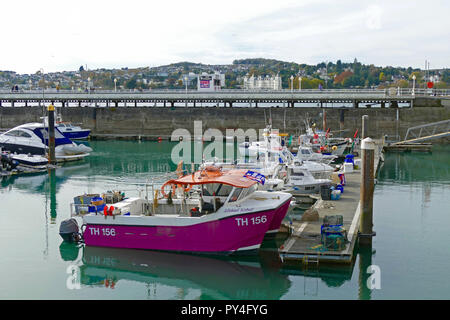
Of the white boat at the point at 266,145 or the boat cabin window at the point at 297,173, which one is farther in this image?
the white boat at the point at 266,145

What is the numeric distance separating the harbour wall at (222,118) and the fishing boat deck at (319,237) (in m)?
33.4

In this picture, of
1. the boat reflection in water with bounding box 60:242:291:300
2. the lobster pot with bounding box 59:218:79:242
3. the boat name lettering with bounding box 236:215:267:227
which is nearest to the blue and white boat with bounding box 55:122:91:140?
the lobster pot with bounding box 59:218:79:242

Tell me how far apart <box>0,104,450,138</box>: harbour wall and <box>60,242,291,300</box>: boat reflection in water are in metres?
40.4

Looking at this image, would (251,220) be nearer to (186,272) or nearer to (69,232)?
(186,272)

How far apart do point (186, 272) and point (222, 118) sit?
48242mm

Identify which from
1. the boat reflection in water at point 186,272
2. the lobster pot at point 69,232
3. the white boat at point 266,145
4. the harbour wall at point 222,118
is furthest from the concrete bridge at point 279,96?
the boat reflection in water at point 186,272

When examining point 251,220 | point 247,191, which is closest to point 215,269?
point 251,220

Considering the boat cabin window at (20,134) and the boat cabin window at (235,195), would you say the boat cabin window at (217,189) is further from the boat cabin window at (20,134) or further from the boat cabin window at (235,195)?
the boat cabin window at (20,134)

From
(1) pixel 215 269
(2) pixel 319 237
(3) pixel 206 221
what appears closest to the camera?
(1) pixel 215 269

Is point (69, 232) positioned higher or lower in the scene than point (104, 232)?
lower

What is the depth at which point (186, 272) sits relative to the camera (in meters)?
17.4

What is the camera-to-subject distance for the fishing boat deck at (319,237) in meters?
17.1
